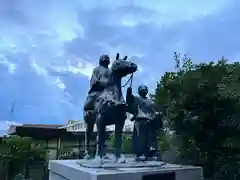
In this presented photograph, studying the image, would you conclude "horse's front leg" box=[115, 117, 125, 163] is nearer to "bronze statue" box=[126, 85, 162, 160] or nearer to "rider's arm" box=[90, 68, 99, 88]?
"bronze statue" box=[126, 85, 162, 160]

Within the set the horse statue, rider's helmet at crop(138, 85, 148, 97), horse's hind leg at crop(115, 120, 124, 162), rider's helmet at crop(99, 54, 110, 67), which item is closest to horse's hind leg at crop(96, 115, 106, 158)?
the horse statue

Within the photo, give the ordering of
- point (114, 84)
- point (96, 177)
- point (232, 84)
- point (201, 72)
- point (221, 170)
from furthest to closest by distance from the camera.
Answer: point (201, 72) < point (221, 170) < point (232, 84) < point (114, 84) < point (96, 177)

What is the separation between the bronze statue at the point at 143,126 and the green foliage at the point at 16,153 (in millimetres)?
6085

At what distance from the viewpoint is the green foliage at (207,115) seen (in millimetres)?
9513

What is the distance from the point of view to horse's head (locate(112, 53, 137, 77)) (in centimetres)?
548

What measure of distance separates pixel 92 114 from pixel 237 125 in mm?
5519

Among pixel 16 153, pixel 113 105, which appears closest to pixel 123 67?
pixel 113 105

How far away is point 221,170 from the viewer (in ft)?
32.0

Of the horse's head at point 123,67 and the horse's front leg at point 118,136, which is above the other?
the horse's head at point 123,67

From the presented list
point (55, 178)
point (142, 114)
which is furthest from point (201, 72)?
point (55, 178)

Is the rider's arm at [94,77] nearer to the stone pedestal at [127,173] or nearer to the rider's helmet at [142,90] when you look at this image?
the rider's helmet at [142,90]

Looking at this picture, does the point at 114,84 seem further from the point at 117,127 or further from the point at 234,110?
the point at 234,110

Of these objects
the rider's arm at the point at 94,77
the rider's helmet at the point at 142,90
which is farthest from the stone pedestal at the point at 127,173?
the rider's helmet at the point at 142,90

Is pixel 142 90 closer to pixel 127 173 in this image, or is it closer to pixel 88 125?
pixel 88 125
